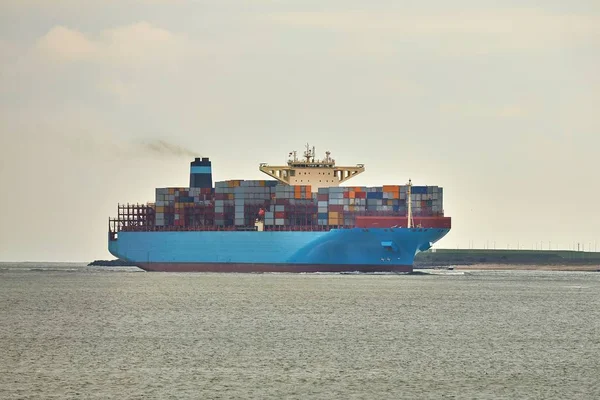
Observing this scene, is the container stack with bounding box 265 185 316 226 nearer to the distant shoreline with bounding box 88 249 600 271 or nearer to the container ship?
the container ship

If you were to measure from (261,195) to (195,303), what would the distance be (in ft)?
141

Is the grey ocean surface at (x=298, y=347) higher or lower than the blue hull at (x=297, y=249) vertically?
lower

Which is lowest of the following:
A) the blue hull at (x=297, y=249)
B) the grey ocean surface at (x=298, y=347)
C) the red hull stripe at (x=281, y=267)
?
the grey ocean surface at (x=298, y=347)

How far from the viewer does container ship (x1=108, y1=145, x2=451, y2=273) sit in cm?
10569

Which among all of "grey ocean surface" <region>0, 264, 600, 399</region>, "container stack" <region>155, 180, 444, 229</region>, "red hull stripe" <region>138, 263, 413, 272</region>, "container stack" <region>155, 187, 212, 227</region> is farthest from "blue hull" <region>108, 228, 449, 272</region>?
"grey ocean surface" <region>0, 264, 600, 399</region>

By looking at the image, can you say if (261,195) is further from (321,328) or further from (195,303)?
Result: (321,328)

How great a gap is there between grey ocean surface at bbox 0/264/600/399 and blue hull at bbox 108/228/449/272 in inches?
1062

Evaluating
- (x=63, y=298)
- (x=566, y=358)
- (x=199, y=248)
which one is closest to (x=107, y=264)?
(x=199, y=248)

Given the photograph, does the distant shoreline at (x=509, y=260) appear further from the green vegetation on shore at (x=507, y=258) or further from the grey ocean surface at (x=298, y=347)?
the grey ocean surface at (x=298, y=347)

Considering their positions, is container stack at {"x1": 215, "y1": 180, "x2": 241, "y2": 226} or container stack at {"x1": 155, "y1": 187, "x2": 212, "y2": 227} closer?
container stack at {"x1": 215, "y1": 180, "x2": 241, "y2": 226}

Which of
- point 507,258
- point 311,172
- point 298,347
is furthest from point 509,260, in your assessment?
point 298,347

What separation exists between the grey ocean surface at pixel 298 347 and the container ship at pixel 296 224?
28228 millimetres

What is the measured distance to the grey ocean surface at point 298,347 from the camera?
116 feet

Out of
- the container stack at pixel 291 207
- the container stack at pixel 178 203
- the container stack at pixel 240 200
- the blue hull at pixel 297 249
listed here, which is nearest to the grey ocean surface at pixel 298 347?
the blue hull at pixel 297 249
